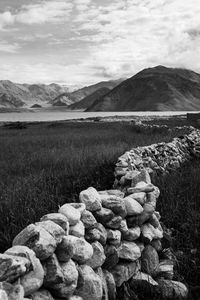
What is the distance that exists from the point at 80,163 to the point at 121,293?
229 inches

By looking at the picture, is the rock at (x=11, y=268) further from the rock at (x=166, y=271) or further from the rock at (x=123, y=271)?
the rock at (x=166, y=271)

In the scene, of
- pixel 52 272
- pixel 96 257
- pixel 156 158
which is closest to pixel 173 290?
pixel 96 257

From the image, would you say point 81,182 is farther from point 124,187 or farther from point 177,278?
point 177,278

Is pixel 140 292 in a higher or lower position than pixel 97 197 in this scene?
lower

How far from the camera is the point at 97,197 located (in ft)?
17.3

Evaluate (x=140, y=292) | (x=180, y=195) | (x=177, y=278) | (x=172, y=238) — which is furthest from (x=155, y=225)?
(x=180, y=195)

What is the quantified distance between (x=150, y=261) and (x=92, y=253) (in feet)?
5.32


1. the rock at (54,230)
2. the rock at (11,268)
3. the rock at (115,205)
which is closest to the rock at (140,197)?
the rock at (115,205)

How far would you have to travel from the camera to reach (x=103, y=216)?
502 cm

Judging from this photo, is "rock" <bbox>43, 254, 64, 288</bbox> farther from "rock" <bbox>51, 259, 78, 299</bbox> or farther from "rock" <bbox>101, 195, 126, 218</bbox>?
"rock" <bbox>101, 195, 126, 218</bbox>

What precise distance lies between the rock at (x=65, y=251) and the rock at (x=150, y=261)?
1.92 m

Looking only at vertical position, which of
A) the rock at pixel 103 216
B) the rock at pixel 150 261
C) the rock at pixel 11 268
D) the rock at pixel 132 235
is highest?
the rock at pixel 11 268

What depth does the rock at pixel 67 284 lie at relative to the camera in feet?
11.8

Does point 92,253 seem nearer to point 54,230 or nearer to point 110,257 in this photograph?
point 54,230
